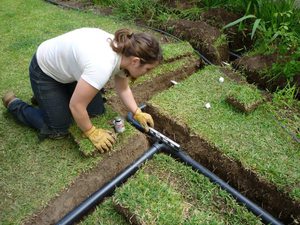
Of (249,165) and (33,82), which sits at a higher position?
(33,82)

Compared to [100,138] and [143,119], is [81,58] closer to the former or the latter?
[100,138]

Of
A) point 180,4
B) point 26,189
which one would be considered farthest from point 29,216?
point 180,4

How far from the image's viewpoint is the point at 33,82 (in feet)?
8.28

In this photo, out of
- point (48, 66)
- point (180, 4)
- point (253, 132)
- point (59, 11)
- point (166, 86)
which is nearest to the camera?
point (48, 66)

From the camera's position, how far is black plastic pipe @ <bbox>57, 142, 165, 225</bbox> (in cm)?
214

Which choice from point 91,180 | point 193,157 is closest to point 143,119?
point 193,157

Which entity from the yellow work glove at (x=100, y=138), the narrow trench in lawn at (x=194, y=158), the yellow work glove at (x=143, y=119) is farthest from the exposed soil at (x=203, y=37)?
the yellow work glove at (x=100, y=138)

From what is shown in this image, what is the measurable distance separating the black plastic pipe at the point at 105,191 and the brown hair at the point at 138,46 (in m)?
0.82

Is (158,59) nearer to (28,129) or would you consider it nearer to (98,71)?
(98,71)

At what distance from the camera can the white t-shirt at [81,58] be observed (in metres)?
2.04

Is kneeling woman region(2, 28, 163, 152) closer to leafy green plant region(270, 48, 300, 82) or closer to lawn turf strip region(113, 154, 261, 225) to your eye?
lawn turf strip region(113, 154, 261, 225)

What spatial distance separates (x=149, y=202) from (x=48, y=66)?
4.22 ft

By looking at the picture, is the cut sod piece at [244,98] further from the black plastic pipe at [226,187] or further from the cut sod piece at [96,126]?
the cut sod piece at [96,126]

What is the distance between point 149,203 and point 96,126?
874 mm
